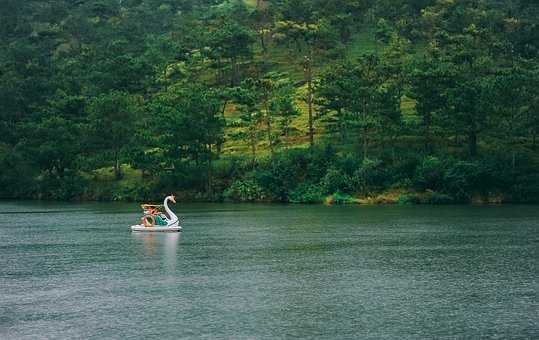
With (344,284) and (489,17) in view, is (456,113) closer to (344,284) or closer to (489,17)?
(489,17)

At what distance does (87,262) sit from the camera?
176ft

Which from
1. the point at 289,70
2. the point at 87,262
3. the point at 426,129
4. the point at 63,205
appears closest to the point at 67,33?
the point at 289,70

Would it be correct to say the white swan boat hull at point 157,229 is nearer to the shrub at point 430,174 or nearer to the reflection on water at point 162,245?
the reflection on water at point 162,245

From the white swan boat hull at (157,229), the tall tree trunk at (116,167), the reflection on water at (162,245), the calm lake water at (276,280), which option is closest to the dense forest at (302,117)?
the tall tree trunk at (116,167)

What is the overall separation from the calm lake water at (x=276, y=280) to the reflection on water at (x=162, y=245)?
0.20m

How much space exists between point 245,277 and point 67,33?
16511 cm

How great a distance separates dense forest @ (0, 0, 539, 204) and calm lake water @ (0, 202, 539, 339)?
32280mm

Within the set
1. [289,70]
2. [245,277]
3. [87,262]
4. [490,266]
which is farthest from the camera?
[289,70]

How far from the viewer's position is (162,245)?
6512cm

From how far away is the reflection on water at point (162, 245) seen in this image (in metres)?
55.9

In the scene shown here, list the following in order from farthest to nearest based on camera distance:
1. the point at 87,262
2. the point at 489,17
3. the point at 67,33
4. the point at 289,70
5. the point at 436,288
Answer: the point at 67,33 < the point at 289,70 < the point at 489,17 < the point at 87,262 < the point at 436,288

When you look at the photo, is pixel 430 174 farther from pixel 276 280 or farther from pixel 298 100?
pixel 276 280

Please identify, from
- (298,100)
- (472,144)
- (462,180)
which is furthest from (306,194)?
(298,100)

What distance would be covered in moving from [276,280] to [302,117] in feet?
322
